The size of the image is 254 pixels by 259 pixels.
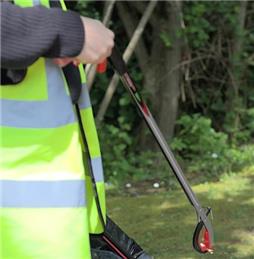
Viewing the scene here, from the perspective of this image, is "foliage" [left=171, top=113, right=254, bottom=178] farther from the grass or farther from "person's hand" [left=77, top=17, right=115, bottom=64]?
"person's hand" [left=77, top=17, right=115, bottom=64]

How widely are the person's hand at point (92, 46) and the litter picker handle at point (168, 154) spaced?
242 millimetres

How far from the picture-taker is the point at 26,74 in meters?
1.52

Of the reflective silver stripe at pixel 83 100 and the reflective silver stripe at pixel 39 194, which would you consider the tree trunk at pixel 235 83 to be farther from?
the reflective silver stripe at pixel 39 194

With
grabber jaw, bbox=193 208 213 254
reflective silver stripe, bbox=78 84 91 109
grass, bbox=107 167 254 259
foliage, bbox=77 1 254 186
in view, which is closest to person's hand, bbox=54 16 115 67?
reflective silver stripe, bbox=78 84 91 109

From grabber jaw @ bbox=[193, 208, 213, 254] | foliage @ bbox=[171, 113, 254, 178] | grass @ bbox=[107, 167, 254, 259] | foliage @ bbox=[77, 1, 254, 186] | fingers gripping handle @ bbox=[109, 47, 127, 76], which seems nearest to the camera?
fingers gripping handle @ bbox=[109, 47, 127, 76]

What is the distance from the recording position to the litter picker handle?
6.03 ft

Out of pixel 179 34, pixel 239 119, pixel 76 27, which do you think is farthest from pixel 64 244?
pixel 239 119

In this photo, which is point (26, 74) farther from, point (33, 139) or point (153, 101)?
point (153, 101)

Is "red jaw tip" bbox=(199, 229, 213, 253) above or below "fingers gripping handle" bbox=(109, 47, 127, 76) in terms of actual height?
below

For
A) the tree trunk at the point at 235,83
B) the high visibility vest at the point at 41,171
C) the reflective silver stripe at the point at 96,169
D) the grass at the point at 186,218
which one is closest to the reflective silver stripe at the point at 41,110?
the high visibility vest at the point at 41,171

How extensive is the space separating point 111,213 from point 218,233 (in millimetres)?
1064

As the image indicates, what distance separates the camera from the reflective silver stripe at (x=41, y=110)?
1.54 meters

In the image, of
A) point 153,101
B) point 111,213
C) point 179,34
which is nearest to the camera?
point 111,213

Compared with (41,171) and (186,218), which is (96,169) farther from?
(186,218)
